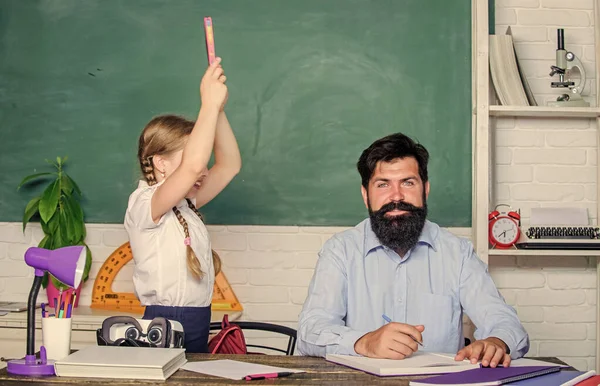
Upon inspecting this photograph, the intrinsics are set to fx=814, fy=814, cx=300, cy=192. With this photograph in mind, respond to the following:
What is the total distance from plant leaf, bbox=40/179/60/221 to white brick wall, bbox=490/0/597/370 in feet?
6.28

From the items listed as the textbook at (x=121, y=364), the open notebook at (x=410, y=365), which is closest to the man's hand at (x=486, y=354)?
the open notebook at (x=410, y=365)

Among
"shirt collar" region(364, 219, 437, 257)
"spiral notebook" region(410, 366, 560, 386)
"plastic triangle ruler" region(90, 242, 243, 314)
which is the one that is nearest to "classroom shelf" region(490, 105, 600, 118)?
"shirt collar" region(364, 219, 437, 257)

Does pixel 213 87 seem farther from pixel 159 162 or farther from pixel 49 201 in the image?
pixel 49 201

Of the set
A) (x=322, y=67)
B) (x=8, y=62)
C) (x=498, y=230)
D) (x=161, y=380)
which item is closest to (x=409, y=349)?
(x=161, y=380)

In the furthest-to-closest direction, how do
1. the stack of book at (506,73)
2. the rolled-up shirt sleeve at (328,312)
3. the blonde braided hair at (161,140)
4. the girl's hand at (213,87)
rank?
the stack of book at (506,73) < the blonde braided hair at (161,140) < the girl's hand at (213,87) < the rolled-up shirt sleeve at (328,312)

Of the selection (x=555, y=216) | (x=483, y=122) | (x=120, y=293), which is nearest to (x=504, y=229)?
(x=555, y=216)

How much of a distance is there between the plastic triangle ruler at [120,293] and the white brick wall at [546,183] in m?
1.19

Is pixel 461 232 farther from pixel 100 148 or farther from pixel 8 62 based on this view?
pixel 8 62

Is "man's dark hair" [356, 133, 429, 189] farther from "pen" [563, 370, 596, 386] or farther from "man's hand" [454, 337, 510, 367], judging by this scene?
"pen" [563, 370, 596, 386]

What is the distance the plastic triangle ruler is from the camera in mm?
3582

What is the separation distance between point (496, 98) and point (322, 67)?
0.79m

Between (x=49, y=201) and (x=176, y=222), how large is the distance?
1.22 m

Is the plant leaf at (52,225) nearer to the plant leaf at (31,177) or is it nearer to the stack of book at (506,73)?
the plant leaf at (31,177)

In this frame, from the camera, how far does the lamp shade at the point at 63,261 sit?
187cm
